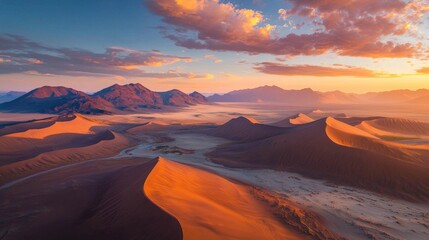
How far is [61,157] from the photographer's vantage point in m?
28.0

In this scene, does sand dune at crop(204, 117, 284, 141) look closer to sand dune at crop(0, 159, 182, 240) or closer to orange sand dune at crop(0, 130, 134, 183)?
orange sand dune at crop(0, 130, 134, 183)

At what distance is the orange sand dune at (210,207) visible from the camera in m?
9.73

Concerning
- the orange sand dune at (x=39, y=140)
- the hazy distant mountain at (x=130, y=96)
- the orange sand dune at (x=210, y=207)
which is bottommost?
the orange sand dune at (x=39, y=140)

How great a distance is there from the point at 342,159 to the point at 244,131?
82.0 feet

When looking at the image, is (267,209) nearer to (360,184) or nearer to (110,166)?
(360,184)

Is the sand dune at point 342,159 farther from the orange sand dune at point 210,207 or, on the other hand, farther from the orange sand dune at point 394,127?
the orange sand dune at point 394,127

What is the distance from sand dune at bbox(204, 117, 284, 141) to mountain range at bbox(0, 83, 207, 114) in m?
74.6

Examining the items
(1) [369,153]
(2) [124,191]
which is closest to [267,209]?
(2) [124,191]

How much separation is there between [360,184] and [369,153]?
4.54 m

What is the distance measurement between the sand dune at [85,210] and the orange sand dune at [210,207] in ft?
2.03

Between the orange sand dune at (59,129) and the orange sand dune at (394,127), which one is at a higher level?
the orange sand dune at (394,127)

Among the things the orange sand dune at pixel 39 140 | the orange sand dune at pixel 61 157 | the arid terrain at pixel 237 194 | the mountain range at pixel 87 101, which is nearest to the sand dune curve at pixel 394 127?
the arid terrain at pixel 237 194

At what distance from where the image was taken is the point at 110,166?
2364 centimetres

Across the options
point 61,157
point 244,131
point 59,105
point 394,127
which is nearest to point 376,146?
point 244,131
